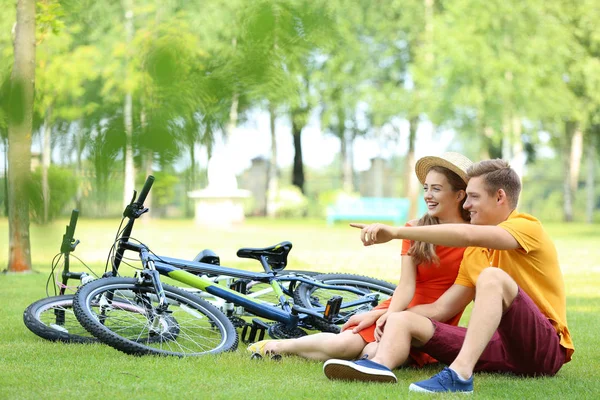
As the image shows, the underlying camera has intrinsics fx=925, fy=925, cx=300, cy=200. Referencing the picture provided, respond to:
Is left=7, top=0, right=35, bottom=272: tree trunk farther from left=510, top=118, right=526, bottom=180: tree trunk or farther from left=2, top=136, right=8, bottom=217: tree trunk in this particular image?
left=510, top=118, right=526, bottom=180: tree trunk

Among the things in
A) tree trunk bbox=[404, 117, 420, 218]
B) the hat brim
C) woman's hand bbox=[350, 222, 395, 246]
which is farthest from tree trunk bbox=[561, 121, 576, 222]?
woman's hand bbox=[350, 222, 395, 246]

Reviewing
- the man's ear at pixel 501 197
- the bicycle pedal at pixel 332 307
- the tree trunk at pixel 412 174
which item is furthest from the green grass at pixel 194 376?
the tree trunk at pixel 412 174

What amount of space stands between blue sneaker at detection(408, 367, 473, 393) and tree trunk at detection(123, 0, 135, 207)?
8.22ft

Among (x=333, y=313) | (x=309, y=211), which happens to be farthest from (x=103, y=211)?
(x=309, y=211)

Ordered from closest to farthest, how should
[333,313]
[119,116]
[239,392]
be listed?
[119,116]
[239,392]
[333,313]

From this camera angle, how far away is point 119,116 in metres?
0.97

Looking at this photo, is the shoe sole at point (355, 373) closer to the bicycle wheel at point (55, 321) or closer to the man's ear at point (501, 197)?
the man's ear at point (501, 197)

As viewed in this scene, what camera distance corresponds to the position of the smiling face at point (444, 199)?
4.11 metres

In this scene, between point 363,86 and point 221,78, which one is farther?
point 363,86

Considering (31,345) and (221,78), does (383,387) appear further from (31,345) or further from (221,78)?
(221,78)

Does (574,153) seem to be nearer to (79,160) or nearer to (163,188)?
(163,188)

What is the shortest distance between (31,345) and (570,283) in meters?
5.84

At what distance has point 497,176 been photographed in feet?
11.9

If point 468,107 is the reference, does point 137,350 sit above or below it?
below
